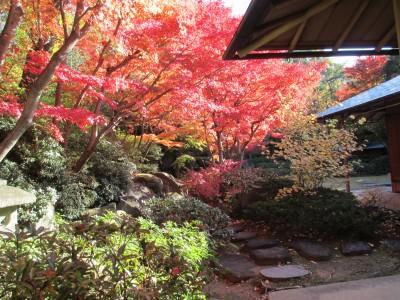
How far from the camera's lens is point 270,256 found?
6.36 metres

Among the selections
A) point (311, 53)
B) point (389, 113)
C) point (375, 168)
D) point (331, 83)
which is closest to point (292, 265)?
point (311, 53)

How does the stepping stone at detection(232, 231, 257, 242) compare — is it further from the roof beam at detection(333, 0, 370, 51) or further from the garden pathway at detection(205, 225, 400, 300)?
the roof beam at detection(333, 0, 370, 51)

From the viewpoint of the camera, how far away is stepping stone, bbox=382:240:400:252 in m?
6.54

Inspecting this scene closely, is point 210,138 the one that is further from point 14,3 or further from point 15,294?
point 15,294

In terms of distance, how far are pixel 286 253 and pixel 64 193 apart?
5.17 m

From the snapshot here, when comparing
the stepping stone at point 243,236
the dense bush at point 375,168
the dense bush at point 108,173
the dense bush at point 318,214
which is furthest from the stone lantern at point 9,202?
the dense bush at point 375,168

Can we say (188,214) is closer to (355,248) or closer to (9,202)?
(355,248)

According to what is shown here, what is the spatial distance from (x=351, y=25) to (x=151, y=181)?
9742mm

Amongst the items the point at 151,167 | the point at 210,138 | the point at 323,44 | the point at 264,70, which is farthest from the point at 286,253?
the point at 151,167

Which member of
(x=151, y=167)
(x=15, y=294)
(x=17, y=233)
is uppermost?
(x=151, y=167)

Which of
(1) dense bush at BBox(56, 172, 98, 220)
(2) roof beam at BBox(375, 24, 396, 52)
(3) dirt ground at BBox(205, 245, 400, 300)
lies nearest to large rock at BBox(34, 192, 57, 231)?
(1) dense bush at BBox(56, 172, 98, 220)

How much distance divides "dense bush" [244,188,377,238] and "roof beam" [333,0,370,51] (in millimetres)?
4452

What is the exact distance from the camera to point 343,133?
9281mm

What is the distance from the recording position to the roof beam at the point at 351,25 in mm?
3328
